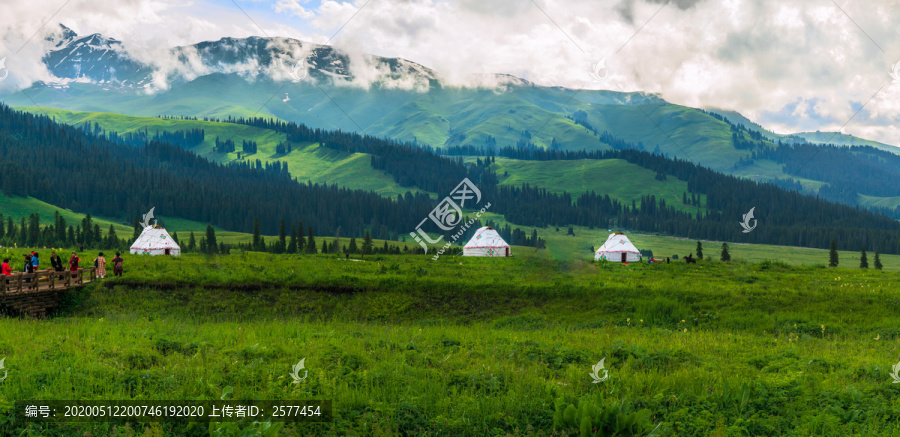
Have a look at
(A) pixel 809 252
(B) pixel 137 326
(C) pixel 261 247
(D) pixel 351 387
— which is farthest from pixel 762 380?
(A) pixel 809 252

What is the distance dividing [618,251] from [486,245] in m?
19.7

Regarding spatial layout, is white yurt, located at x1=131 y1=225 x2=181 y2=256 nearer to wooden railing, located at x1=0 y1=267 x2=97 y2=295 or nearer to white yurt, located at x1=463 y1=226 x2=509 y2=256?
white yurt, located at x1=463 y1=226 x2=509 y2=256

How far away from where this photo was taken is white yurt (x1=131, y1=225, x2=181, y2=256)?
75688mm

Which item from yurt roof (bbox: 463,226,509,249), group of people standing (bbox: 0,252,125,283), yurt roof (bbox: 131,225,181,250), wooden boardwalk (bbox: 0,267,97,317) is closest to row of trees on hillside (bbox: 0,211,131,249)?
yurt roof (bbox: 131,225,181,250)

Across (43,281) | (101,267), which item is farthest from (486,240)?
(43,281)

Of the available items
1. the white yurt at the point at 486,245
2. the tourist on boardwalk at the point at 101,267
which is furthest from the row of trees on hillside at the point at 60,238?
the tourist on boardwalk at the point at 101,267

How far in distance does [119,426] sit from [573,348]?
473 inches

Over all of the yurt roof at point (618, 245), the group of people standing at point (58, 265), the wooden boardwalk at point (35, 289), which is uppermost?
the yurt roof at point (618, 245)

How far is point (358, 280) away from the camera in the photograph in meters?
37.2

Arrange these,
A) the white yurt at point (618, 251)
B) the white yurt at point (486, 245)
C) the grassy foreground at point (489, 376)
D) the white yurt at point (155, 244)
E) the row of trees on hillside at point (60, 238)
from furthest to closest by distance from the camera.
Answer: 1. the row of trees on hillside at point (60, 238)
2. the white yurt at point (486, 245)
3. the white yurt at point (618, 251)
4. the white yurt at point (155, 244)
5. the grassy foreground at point (489, 376)

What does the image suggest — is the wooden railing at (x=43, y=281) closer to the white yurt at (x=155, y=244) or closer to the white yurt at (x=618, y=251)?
the white yurt at (x=155, y=244)

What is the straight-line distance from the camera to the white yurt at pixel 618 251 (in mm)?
81700

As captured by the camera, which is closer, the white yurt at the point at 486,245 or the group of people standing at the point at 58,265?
the group of people standing at the point at 58,265

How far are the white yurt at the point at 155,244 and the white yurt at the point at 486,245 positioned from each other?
137 feet
